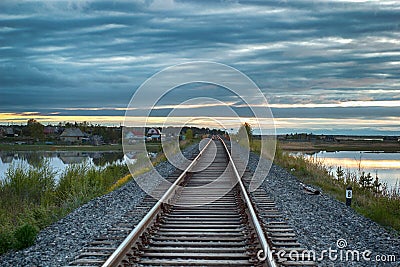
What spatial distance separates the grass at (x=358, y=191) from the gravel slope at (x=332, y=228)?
36cm

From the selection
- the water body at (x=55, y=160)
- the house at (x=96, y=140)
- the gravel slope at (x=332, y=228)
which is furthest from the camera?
the house at (x=96, y=140)

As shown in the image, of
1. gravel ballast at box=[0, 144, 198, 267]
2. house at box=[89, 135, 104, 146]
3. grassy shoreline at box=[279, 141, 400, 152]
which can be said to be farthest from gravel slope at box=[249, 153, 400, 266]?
house at box=[89, 135, 104, 146]

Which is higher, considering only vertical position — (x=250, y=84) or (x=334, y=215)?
(x=250, y=84)

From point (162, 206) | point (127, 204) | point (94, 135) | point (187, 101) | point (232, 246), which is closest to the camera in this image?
point (232, 246)

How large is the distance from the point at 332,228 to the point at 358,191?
5.50 meters

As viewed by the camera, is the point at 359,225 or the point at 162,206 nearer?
the point at 359,225

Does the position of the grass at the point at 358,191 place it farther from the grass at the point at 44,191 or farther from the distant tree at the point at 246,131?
the distant tree at the point at 246,131

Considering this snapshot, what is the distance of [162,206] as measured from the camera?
29.3ft

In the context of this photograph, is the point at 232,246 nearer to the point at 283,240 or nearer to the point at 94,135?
the point at 283,240

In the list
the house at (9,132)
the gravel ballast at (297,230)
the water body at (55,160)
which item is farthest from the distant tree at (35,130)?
the gravel ballast at (297,230)

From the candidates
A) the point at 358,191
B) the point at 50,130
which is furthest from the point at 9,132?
the point at 358,191

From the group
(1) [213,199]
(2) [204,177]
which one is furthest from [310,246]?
(2) [204,177]

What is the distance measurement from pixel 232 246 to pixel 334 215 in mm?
3143

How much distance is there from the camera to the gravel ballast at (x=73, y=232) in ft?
20.2
